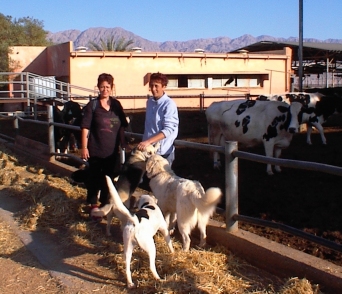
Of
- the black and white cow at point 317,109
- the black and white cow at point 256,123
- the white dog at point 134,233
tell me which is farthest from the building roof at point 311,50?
the white dog at point 134,233

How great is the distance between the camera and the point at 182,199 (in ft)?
16.6

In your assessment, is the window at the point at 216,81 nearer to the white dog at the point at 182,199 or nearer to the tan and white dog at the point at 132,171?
the tan and white dog at the point at 132,171

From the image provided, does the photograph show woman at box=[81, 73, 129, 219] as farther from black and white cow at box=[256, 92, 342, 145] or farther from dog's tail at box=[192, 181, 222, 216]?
black and white cow at box=[256, 92, 342, 145]

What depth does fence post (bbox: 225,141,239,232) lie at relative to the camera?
5.24 m

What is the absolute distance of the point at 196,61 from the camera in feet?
109

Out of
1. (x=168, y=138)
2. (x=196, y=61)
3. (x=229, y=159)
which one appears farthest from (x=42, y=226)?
(x=196, y=61)

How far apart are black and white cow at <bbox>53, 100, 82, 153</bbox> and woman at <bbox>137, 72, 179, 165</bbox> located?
6738 mm

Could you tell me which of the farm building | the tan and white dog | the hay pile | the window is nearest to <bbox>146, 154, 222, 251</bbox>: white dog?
the tan and white dog

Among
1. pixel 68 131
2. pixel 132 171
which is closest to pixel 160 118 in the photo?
pixel 132 171

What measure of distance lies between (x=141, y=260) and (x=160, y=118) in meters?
1.53

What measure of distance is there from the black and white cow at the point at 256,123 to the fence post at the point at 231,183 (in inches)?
178

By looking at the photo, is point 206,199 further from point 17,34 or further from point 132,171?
point 17,34

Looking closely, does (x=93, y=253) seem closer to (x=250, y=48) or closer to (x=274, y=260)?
(x=274, y=260)

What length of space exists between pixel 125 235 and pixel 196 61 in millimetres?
29619
